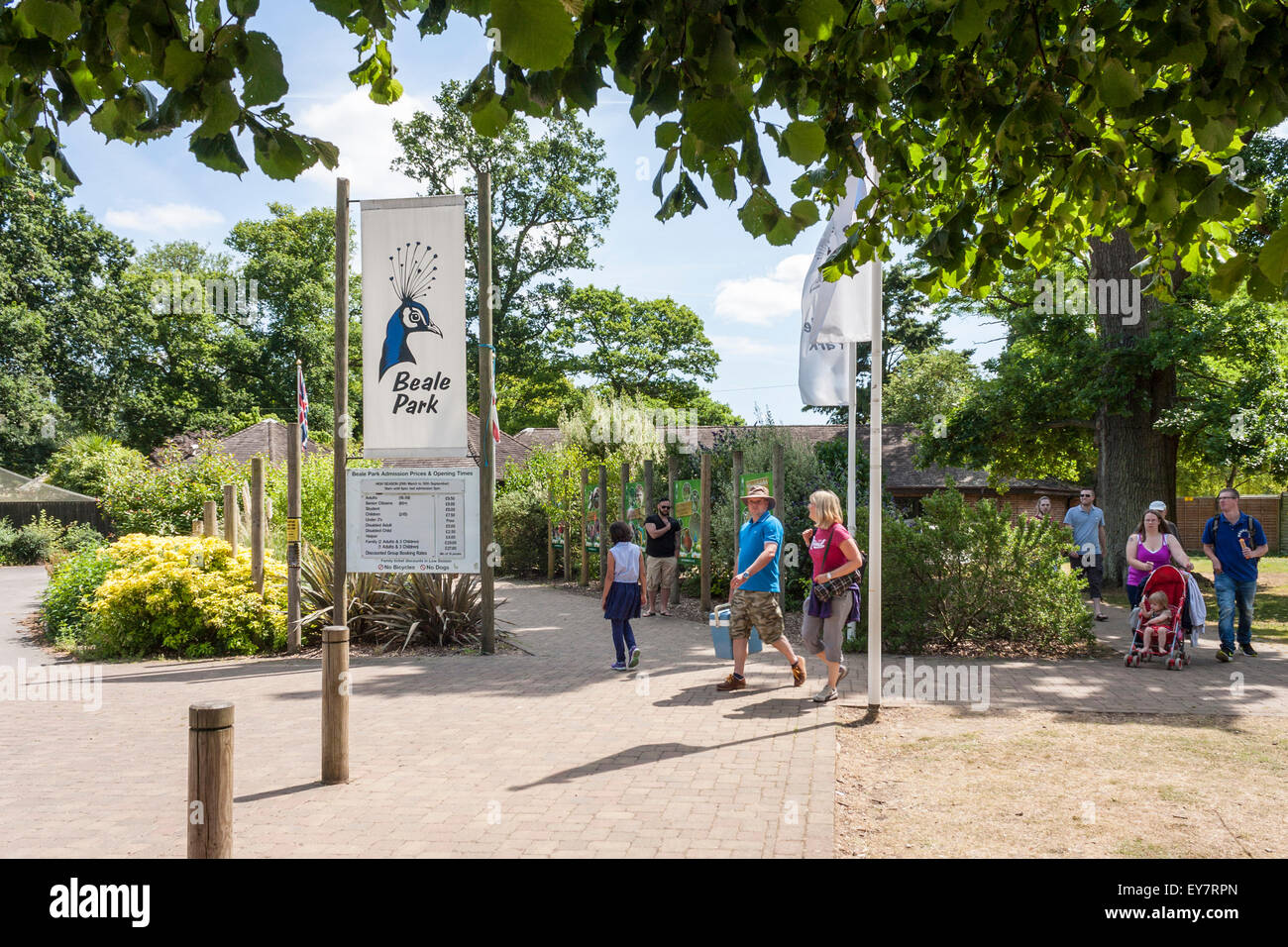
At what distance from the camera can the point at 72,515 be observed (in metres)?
36.9

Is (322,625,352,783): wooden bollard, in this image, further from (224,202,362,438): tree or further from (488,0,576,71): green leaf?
(224,202,362,438): tree

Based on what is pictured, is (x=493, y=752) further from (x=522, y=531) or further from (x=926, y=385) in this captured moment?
(x=926, y=385)

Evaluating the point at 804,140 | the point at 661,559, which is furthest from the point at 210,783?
the point at 661,559

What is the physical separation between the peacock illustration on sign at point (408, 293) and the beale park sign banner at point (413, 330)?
0.04 ft

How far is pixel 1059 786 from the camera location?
18.8 feet

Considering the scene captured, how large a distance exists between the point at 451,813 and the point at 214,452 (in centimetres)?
1886

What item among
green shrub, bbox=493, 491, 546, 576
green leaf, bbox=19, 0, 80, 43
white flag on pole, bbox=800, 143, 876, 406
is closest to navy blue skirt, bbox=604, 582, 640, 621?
white flag on pole, bbox=800, 143, 876, 406

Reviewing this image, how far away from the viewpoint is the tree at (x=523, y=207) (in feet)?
125

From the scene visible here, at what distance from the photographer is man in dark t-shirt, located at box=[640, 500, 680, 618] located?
51.1 ft

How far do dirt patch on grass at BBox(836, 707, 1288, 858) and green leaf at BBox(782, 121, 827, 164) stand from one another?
129 inches

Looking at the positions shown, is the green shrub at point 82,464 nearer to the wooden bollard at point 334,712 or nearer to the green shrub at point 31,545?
the green shrub at point 31,545
